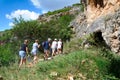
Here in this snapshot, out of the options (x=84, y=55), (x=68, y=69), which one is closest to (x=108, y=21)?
(x=84, y=55)

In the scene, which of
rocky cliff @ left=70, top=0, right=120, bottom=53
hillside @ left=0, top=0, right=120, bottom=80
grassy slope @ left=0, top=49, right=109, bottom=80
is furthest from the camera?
rocky cliff @ left=70, top=0, right=120, bottom=53

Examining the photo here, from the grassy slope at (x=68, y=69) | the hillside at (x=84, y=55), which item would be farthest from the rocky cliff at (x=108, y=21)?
the grassy slope at (x=68, y=69)

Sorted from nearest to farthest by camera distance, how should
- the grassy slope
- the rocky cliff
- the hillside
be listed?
the grassy slope
the hillside
the rocky cliff

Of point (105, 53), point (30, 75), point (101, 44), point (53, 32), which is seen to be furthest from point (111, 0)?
point (53, 32)

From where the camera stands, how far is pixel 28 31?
151 feet

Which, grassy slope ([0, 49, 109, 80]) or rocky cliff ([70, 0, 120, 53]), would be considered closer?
grassy slope ([0, 49, 109, 80])

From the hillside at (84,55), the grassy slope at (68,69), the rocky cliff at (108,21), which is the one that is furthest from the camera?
the rocky cliff at (108,21)

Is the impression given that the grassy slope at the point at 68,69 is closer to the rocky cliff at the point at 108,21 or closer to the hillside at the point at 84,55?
the hillside at the point at 84,55

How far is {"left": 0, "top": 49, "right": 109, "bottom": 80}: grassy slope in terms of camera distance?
59.8 feet

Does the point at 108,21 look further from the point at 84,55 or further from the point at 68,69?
the point at 68,69

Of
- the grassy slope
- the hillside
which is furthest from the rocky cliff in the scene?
the grassy slope

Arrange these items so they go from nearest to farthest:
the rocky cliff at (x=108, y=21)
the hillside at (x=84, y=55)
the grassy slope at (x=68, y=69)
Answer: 1. the grassy slope at (x=68, y=69)
2. the hillside at (x=84, y=55)
3. the rocky cliff at (x=108, y=21)

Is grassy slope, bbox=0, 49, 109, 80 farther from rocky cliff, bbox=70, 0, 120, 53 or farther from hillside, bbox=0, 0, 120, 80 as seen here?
rocky cliff, bbox=70, 0, 120, 53

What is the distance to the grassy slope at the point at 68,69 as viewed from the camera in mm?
18219
